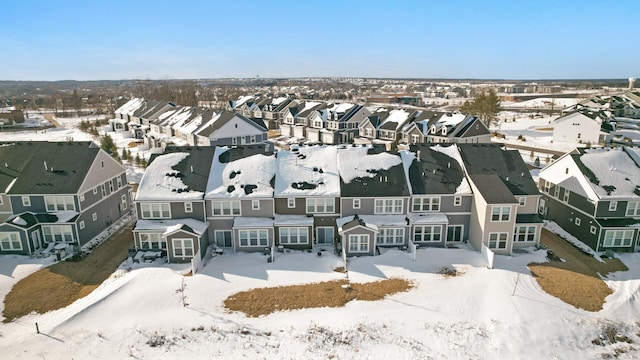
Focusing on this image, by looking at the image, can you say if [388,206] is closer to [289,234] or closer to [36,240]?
[289,234]

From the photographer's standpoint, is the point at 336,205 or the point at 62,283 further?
the point at 336,205

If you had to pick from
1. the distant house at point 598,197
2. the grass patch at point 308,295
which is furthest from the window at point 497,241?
the grass patch at point 308,295

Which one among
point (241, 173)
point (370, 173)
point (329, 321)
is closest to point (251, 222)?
point (241, 173)

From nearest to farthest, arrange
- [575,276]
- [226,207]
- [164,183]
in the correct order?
[575,276], [226,207], [164,183]

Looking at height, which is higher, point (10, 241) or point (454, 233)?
point (10, 241)

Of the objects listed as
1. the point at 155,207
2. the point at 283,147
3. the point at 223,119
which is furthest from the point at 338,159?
the point at 283,147
